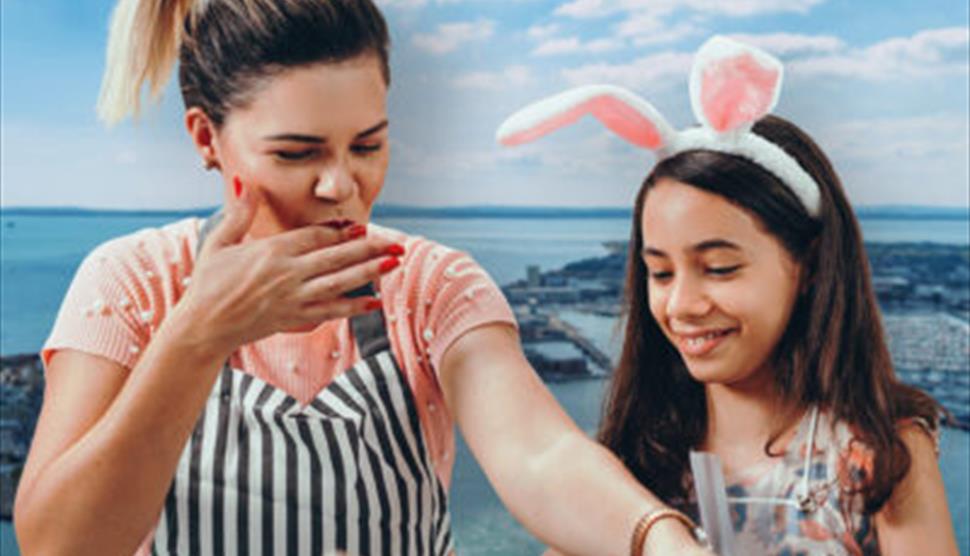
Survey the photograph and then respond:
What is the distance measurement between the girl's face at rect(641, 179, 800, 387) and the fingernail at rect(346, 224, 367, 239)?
372 millimetres

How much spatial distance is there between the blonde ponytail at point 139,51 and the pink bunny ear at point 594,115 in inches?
16.1

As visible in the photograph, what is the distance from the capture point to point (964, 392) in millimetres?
2238

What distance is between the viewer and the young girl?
4.20ft

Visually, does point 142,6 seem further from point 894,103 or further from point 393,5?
point 894,103

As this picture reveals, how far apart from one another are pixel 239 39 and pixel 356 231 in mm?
246

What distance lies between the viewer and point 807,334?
4.50 feet

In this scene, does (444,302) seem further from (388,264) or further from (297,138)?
(297,138)

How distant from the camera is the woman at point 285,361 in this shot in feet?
3.57

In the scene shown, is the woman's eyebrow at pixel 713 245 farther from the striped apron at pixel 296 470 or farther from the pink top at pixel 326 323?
the striped apron at pixel 296 470

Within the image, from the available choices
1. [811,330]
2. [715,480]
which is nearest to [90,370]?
[715,480]

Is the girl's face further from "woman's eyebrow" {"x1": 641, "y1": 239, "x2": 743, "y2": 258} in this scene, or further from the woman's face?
the woman's face

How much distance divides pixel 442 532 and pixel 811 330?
0.54 meters

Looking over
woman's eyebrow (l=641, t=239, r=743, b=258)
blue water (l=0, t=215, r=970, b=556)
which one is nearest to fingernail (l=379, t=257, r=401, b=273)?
woman's eyebrow (l=641, t=239, r=743, b=258)

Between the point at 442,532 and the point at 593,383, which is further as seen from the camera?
the point at 593,383
